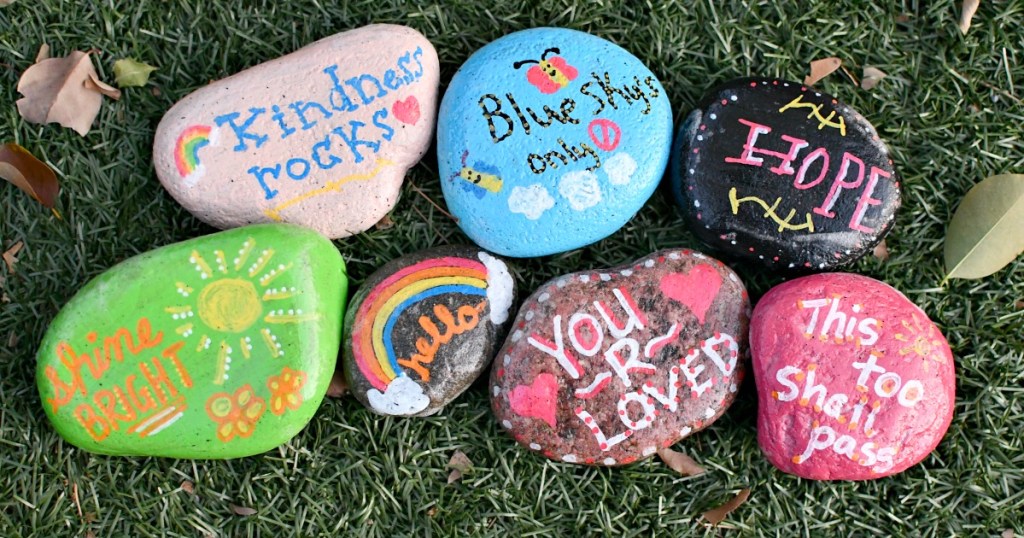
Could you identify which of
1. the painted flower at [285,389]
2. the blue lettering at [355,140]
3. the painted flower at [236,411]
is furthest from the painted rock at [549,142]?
the painted flower at [236,411]

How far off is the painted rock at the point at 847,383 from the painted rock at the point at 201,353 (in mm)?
1082

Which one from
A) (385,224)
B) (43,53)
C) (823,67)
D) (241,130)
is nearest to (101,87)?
(43,53)

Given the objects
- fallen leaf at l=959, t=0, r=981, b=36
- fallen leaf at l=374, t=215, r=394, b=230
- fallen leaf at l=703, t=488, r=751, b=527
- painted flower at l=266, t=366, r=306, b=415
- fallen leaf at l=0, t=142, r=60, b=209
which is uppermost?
fallen leaf at l=959, t=0, r=981, b=36

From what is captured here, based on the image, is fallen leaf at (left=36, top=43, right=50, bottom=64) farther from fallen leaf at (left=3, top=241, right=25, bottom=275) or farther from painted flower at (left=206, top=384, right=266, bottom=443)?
painted flower at (left=206, top=384, right=266, bottom=443)

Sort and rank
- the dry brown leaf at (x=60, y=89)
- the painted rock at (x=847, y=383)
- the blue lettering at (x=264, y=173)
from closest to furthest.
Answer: the painted rock at (x=847, y=383), the blue lettering at (x=264, y=173), the dry brown leaf at (x=60, y=89)

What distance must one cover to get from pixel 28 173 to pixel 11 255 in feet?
0.73

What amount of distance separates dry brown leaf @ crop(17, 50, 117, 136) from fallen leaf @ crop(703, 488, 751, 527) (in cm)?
189

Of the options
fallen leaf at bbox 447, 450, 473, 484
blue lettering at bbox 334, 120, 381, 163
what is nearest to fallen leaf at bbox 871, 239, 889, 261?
fallen leaf at bbox 447, 450, 473, 484

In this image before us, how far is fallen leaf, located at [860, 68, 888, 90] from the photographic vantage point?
6.93 feet

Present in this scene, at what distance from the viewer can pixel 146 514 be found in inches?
79.7

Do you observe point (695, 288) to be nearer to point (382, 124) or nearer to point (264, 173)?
point (382, 124)

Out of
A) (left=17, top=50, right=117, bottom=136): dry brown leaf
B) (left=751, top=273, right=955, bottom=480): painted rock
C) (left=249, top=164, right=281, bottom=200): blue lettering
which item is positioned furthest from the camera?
(left=17, top=50, right=117, bottom=136): dry brown leaf

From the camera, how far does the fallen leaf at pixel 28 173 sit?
6.70 ft

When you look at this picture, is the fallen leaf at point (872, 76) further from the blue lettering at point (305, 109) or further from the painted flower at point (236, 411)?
the painted flower at point (236, 411)
